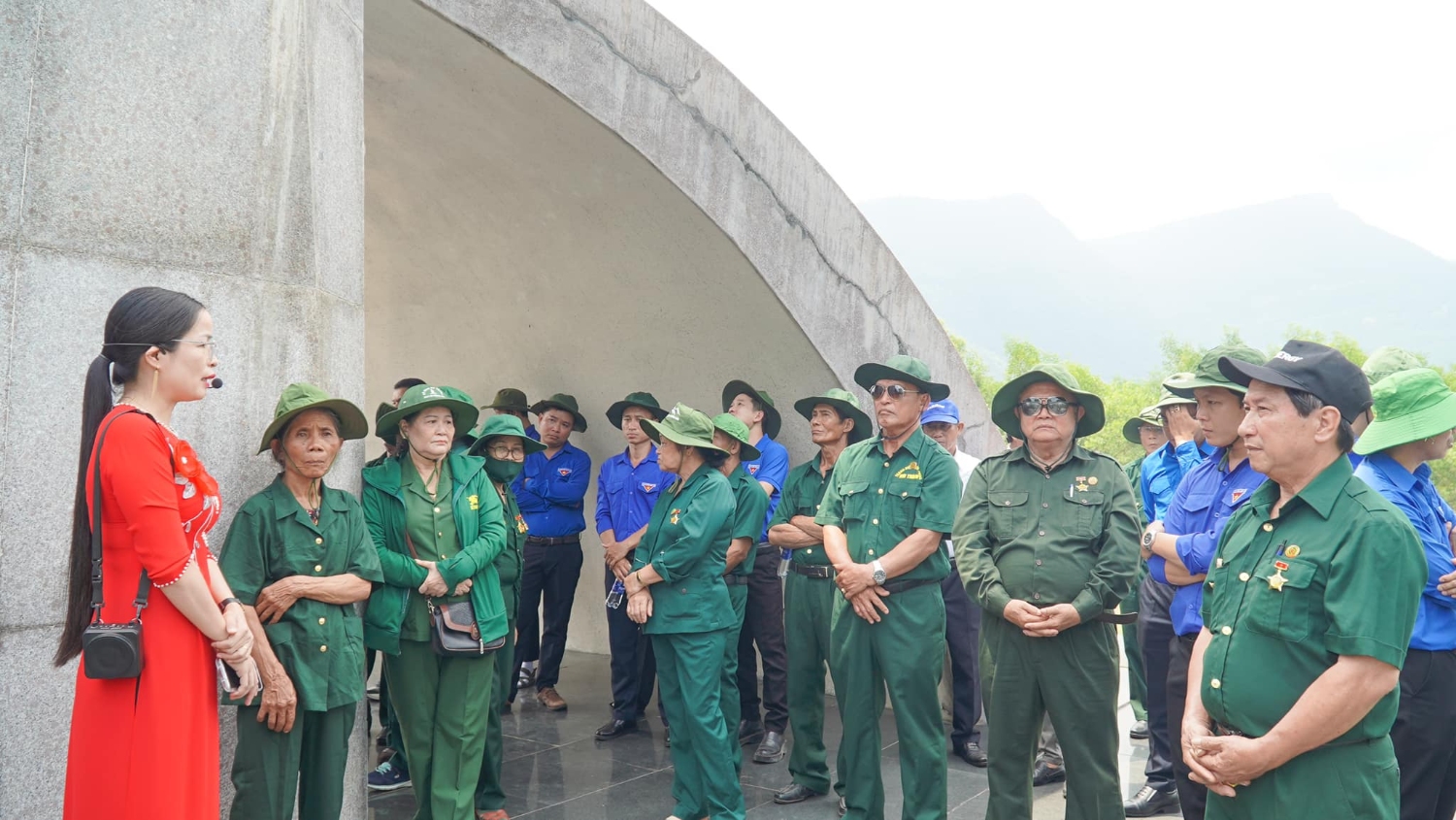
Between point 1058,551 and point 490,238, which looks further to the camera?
point 490,238

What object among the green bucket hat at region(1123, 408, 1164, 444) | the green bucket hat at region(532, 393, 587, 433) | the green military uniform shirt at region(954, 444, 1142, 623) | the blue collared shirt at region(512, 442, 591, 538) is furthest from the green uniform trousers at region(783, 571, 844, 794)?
the green bucket hat at region(1123, 408, 1164, 444)

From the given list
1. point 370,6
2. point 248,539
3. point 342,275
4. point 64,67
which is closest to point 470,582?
point 248,539

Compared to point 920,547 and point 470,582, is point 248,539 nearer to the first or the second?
point 470,582

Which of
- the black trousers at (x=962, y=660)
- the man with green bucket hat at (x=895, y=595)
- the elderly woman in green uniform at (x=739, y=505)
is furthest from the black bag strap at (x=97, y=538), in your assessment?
the black trousers at (x=962, y=660)

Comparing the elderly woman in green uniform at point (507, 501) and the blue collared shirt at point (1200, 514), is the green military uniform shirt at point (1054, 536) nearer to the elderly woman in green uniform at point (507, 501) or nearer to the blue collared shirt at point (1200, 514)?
the blue collared shirt at point (1200, 514)

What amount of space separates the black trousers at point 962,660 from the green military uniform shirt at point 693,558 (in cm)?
195

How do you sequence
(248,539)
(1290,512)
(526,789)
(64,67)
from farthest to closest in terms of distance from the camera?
(526,789)
(248,539)
(64,67)
(1290,512)

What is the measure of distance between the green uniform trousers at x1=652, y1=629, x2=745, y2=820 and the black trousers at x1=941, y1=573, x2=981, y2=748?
1.93 meters

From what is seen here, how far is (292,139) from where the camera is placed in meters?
4.20

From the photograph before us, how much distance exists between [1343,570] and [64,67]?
4053 mm

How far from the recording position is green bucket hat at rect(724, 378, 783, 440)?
700 centimetres

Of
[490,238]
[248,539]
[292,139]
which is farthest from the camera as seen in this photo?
[490,238]

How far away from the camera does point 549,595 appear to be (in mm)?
7602

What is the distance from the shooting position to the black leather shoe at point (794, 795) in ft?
18.2
